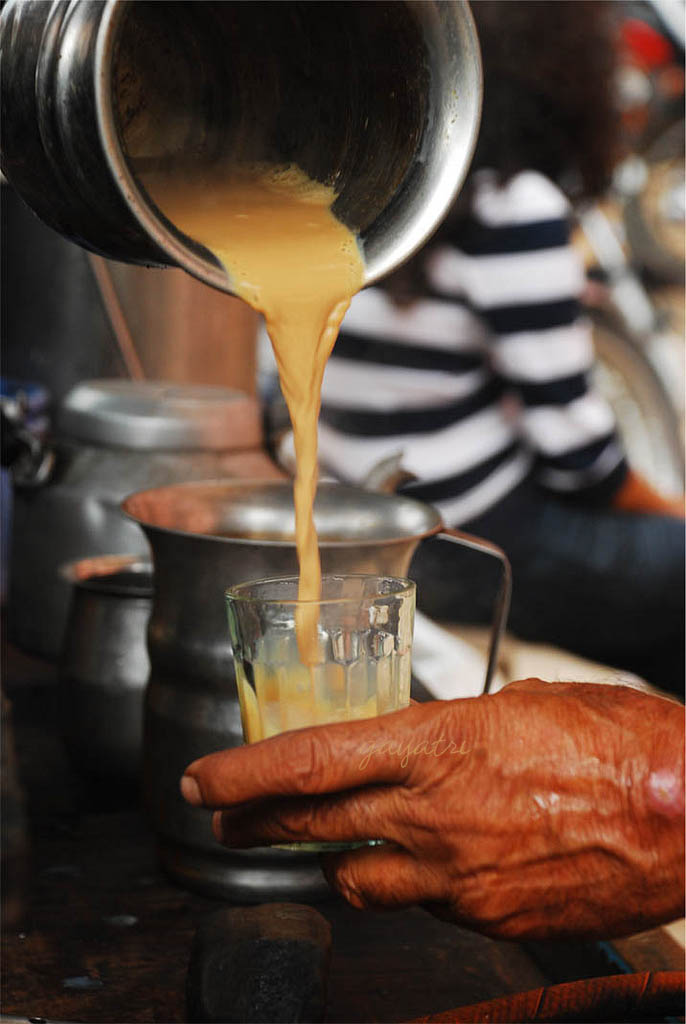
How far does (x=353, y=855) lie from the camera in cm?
77

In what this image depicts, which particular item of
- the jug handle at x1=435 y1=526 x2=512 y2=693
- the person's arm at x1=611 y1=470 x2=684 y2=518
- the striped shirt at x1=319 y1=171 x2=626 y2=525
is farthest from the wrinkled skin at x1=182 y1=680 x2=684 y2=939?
the person's arm at x1=611 y1=470 x2=684 y2=518

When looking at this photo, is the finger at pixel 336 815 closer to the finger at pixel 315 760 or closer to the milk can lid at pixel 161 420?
the finger at pixel 315 760

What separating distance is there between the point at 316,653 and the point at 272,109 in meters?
0.40

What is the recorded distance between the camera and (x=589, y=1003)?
28.3 inches

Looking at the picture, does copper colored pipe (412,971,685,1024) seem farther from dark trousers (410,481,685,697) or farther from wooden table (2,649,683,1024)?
dark trousers (410,481,685,697)

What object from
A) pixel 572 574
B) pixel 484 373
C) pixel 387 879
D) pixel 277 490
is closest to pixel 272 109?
pixel 277 490

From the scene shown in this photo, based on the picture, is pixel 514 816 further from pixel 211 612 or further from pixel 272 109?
pixel 272 109

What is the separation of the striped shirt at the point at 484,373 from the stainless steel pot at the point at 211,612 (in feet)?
3.14

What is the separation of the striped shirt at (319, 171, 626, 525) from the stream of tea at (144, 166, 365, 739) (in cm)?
101

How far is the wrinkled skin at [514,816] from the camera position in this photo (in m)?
0.72

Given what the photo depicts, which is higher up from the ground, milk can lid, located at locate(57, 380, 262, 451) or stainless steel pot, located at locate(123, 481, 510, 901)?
milk can lid, located at locate(57, 380, 262, 451)

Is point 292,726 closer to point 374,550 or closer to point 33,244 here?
point 374,550

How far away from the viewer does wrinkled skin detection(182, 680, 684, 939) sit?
2.36 ft

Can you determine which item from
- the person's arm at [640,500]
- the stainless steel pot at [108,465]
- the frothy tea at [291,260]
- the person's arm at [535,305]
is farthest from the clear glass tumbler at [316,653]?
the person's arm at [640,500]
